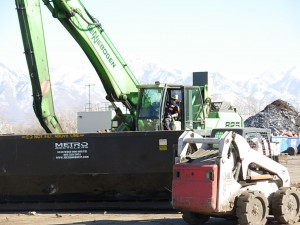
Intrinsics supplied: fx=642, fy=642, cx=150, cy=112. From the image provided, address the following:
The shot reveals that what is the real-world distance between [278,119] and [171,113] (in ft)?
126

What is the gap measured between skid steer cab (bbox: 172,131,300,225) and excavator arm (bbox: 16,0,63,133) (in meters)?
6.03

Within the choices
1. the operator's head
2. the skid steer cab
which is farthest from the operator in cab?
the skid steer cab

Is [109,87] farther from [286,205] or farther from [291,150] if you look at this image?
[291,150]

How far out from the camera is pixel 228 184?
1073 cm

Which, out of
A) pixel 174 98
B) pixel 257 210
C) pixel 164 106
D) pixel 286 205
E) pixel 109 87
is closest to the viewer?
pixel 257 210

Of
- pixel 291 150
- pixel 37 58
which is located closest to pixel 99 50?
pixel 37 58

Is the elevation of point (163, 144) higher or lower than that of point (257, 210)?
higher

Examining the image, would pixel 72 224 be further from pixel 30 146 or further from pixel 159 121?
pixel 159 121

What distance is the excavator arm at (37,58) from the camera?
16094 millimetres

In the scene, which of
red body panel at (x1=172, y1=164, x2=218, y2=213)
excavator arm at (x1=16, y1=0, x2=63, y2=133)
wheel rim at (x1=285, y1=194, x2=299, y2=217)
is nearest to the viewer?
red body panel at (x1=172, y1=164, x2=218, y2=213)

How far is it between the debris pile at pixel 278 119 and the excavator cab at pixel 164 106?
115 feet

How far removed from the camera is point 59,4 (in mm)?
17234

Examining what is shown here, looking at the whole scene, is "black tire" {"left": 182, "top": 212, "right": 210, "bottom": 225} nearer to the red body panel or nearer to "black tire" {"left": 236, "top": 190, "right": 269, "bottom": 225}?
the red body panel

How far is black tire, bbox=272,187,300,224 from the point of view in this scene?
446 inches
